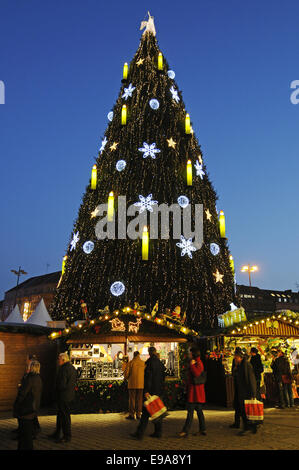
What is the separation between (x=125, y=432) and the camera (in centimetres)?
823

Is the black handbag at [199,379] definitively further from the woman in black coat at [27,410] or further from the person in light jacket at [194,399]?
the woman in black coat at [27,410]

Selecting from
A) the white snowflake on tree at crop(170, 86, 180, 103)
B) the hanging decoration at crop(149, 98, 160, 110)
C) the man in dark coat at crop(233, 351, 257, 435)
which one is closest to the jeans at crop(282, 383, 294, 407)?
the man in dark coat at crop(233, 351, 257, 435)

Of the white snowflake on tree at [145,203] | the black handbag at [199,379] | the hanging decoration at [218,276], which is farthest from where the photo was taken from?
the hanging decoration at [218,276]

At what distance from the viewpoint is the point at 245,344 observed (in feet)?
46.2

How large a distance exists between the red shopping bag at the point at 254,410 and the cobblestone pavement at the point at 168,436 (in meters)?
0.32

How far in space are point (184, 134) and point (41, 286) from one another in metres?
56.6

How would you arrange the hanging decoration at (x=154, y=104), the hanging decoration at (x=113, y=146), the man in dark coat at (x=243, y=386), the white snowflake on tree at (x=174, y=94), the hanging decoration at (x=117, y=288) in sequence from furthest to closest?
the white snowflake on tree at (x=174, y=94) → the hanging decoration at (x=154, y=104) → the hanging decoration at (x=113, y=146) → the hanging decoration at (x=117, y=288) → the man in dark coat at (x=243, y=386)

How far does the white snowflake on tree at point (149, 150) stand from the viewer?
62.4ft

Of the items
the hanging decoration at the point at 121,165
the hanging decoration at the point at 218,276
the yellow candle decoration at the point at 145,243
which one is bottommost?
the hanging decoration at the point at 218,276

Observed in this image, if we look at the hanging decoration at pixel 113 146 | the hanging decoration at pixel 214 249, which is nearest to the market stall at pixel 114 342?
the hanging decoration at pixel 214 249

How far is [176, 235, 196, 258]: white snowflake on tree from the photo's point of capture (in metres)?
17.5

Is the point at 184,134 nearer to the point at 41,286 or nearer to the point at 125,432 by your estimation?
the point at 125,432

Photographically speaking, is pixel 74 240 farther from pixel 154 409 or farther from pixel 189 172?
pixel 154 409

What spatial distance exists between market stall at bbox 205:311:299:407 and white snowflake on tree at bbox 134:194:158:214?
6285mm
